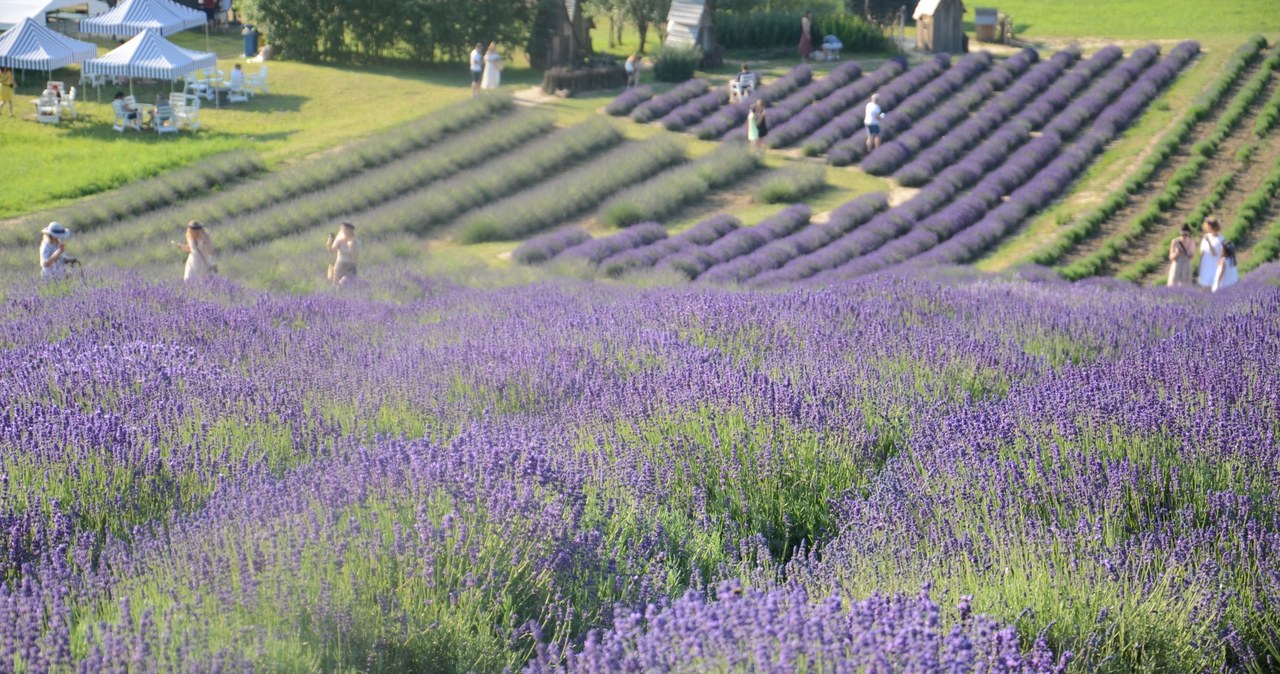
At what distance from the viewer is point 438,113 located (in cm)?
2623

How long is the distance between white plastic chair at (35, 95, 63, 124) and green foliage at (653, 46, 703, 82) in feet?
42.8

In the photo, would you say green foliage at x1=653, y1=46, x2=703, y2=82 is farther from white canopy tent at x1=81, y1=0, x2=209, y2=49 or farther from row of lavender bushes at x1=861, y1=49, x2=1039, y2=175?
white canopy tent at x1=81, y1=0, x2=209, y2=49

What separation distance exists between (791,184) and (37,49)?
14.4m

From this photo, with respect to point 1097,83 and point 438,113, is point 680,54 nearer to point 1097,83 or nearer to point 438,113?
point 438,113

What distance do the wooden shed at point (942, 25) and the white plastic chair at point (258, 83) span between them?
17199 millimetres

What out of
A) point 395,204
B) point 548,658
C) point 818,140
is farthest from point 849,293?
point 818,140

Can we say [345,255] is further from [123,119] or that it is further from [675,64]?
[675,64]

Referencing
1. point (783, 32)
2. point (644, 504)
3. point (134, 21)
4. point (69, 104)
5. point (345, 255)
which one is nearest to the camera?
point (644, 504)

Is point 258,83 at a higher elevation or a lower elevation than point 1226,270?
higher

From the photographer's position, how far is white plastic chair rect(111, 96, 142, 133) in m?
25.1

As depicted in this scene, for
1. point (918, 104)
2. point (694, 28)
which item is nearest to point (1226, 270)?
point (918, 104)

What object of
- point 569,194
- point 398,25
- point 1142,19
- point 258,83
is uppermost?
point 1142,19

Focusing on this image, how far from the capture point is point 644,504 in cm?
474

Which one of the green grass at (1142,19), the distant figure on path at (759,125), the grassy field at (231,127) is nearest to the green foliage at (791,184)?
the distant figure on path at (759,125)
